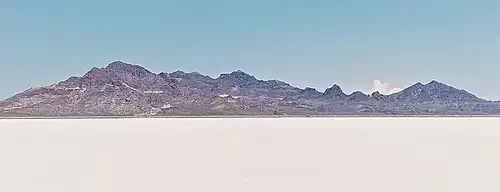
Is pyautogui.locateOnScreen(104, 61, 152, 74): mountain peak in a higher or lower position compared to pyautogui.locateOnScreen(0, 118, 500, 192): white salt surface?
higher

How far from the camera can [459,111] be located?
144m

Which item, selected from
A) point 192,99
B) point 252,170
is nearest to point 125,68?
point 192,99

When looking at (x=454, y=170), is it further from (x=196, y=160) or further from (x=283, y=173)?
(x=196, y=160)

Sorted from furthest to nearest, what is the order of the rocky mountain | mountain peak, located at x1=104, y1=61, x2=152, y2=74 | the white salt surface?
mountain peak, located at x1=104, y1=61, x2=152, y2=74 → the rocky mountain → the white salt surface

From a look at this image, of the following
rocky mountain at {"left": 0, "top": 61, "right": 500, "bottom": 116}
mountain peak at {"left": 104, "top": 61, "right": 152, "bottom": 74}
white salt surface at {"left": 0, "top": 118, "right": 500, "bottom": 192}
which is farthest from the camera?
mountain peak at {"left": 104, "top": 61, "right": 152, "bottom": 74}

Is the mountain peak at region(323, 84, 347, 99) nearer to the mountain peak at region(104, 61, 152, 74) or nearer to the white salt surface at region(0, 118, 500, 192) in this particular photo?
the mountain peak at region(104, 61, 152, 74)

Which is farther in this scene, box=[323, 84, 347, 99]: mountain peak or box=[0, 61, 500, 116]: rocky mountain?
box=[323, 84, 347, 99]: mountain peak

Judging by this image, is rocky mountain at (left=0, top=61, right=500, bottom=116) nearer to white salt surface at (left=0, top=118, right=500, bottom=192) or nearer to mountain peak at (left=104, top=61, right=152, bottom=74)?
mountain peak at (left=104, top=61, right=152, bottom=74)

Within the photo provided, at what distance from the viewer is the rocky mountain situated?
125688 millimetres

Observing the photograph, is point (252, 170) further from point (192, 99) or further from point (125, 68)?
point (125, 68)

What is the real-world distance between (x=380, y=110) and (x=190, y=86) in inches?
2468

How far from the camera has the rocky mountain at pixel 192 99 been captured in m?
126

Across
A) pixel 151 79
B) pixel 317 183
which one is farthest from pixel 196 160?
pixel 151 79

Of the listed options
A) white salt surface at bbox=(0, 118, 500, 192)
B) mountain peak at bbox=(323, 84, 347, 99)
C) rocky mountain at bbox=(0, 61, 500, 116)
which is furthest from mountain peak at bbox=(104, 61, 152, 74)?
white salt surface at bbox=(0, 118, 500, 192)
